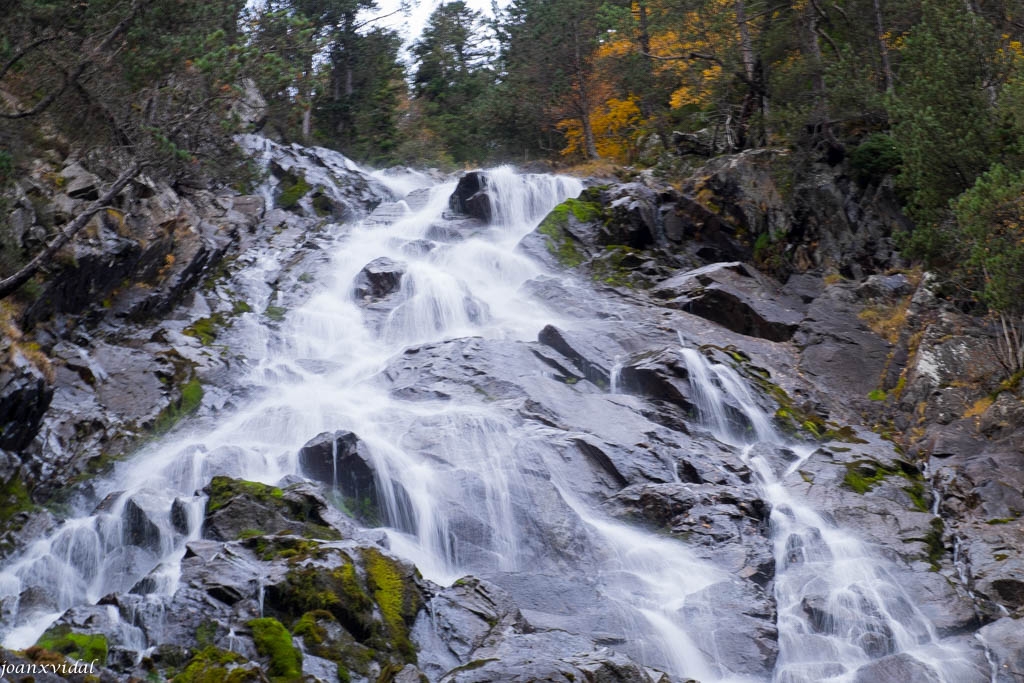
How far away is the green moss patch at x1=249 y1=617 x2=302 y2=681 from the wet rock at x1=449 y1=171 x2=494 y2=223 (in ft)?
62.5

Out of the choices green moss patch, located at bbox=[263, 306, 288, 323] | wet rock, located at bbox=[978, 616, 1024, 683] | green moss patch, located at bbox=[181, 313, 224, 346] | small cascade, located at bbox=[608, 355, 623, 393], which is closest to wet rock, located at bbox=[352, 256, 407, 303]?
green moss patch, located at bbox=[263, 306, 288, 323]

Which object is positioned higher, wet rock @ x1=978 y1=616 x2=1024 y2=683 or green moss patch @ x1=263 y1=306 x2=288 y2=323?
green moss patch @ x1=263 y1=306 x2=288 y2=323

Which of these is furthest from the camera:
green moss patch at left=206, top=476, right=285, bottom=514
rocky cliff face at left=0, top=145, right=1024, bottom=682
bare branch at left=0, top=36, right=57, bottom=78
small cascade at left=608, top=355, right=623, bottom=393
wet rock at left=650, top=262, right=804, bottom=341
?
wet rock at left=650, top=262, right=804, bottom=341

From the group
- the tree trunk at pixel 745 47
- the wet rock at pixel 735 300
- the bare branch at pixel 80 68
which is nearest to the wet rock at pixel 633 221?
the wet rock at pixel 735 300

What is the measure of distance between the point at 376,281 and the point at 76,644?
46.8 feet

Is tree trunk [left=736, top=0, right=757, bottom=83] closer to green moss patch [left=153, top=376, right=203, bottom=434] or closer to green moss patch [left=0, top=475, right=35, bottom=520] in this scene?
green moss patch [left=153, top=376, right=203, bottom=434]

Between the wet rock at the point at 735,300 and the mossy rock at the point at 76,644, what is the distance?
14.7 m

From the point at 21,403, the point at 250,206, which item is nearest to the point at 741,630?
the point at 21,403

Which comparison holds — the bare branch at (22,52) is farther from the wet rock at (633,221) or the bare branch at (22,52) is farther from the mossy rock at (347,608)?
the wet rock at (633,221)

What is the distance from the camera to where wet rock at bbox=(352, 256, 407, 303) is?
2211cm

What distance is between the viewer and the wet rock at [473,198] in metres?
27.2

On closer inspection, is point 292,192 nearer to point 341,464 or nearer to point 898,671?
point 341,464

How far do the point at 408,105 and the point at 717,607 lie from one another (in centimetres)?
3722

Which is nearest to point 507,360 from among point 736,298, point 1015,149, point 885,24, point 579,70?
Answer: point 736,298
